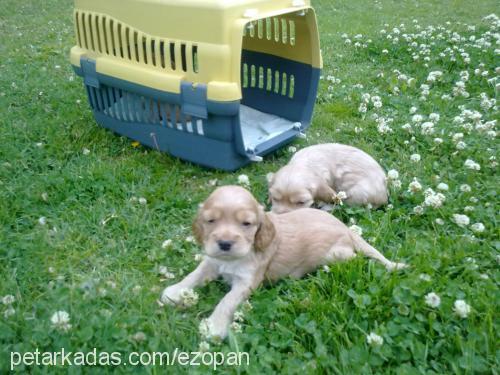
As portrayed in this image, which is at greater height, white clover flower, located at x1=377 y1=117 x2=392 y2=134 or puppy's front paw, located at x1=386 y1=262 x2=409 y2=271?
puppy's front paw, located at x1=386 y1=262 x2=409 y2=271

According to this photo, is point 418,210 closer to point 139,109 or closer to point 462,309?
point 462,309

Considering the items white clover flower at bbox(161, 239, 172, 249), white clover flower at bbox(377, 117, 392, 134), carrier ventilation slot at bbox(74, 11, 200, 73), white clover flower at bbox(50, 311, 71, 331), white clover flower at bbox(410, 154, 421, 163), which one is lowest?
white clover flower at bbox(377, 117, 392, 134)

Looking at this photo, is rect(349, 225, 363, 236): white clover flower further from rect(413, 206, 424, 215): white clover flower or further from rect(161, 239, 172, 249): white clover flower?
rect(161, 239, 172, 249): white clover flower

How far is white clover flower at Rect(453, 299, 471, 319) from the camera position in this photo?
214cm

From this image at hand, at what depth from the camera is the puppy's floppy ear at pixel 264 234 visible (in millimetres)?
2469

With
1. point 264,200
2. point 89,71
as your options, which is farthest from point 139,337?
point 89,71

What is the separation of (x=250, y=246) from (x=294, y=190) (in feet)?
3.04

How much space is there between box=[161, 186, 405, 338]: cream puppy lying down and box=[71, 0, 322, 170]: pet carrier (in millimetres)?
1150

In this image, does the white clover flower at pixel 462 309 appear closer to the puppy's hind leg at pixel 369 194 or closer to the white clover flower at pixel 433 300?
the white clover flower at pixel 433 300

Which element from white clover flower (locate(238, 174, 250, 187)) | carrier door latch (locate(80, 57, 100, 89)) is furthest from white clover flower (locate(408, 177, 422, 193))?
carrier door latch (locate(80, 57, 100, 89))

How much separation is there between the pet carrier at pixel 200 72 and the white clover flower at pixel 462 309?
197 centimetres

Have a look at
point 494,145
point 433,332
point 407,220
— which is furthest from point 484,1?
point 433,332

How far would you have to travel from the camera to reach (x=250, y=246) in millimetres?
2391

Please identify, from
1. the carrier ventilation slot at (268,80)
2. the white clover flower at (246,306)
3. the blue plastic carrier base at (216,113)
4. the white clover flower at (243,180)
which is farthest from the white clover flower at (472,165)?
the white clover flower at (246,306)
